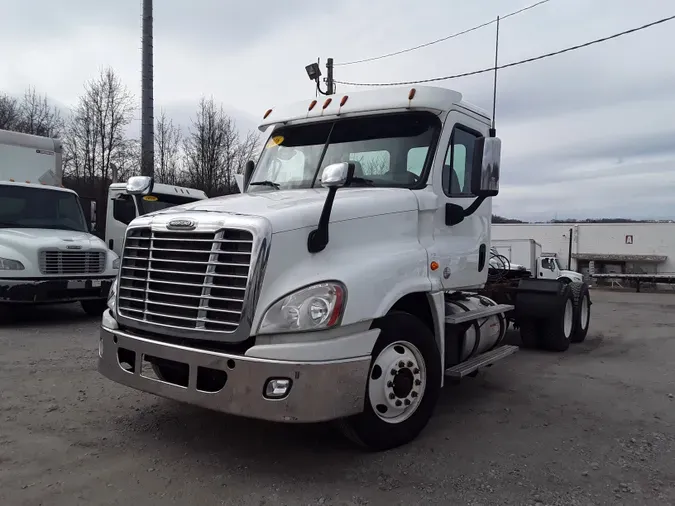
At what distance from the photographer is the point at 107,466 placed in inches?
149

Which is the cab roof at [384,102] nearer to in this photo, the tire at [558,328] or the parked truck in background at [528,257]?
the tire at [558,328]

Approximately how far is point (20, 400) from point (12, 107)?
35.0 metres

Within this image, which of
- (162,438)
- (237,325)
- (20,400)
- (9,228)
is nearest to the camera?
(237,325)

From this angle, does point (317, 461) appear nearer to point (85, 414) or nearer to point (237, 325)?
point (237, 325)

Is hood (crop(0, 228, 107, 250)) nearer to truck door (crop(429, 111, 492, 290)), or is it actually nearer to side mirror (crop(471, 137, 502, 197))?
truck door (crop(429, 111, 492, 290))

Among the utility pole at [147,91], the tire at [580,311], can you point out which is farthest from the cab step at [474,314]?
the utility pole at [147,91]

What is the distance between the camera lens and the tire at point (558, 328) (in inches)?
330

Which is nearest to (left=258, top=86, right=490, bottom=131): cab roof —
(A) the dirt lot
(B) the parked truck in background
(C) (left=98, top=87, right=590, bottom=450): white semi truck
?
(C) (left=98, top=87, right=590, bottom=450): white semi truck

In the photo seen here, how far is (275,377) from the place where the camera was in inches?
136

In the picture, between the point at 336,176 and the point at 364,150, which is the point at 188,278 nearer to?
the point at 336,176

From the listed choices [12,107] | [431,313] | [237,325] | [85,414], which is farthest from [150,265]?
[12,107]

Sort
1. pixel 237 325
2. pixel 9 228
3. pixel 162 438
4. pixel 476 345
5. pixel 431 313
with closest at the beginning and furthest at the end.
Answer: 1. pixel 237 325
2. pixel 162 438
3. pixel 431 313
4. pixel 476 345
5. pixel 9 228

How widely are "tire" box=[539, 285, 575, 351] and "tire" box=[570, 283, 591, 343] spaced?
67cm

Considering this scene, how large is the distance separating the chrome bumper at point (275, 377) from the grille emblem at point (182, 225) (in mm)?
803
